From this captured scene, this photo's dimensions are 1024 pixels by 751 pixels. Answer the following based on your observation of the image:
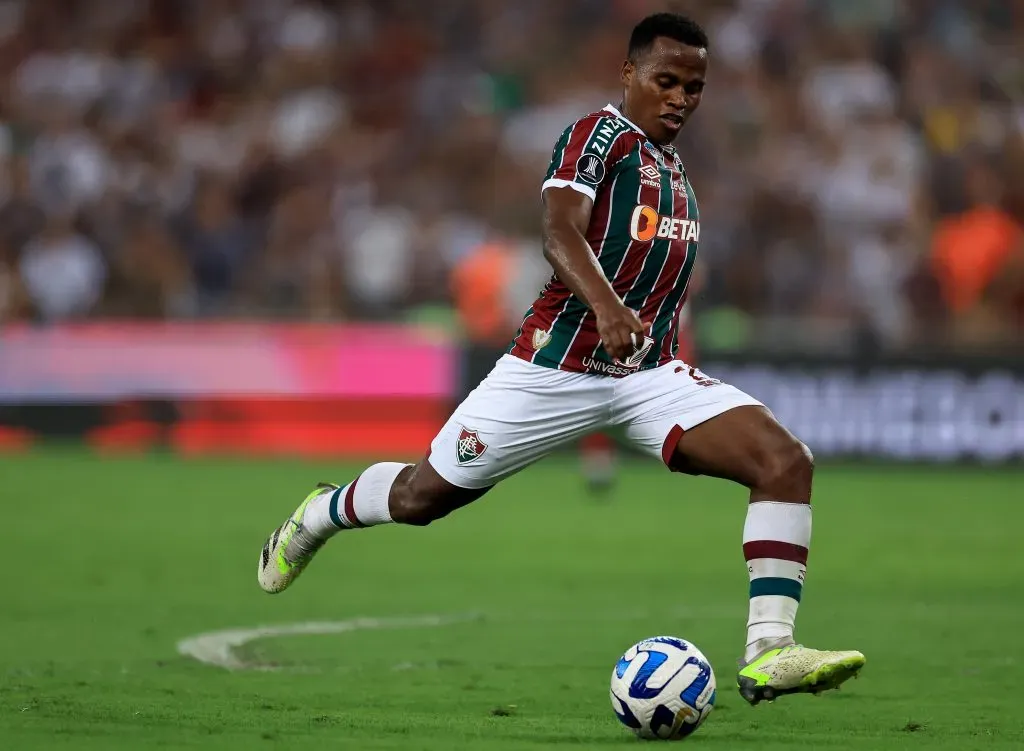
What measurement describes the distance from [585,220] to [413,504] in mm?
1351

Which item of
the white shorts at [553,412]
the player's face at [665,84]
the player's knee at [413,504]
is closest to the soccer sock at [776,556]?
the white shorts at [553,412]

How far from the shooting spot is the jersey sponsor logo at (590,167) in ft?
20.3

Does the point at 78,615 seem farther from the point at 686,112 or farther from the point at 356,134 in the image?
the point at 356,134

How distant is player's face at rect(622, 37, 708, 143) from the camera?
636 centimetres

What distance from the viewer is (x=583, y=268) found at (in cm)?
595

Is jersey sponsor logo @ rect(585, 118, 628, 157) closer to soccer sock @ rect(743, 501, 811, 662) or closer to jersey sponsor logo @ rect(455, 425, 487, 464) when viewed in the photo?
jersey sponsor logo @ rect(455, 425, 487, 464)

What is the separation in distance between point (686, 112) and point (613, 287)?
74 centimetres

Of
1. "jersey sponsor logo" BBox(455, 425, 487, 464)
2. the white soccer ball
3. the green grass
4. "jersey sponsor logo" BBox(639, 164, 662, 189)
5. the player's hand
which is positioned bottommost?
the green grass

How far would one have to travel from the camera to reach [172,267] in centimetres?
1902

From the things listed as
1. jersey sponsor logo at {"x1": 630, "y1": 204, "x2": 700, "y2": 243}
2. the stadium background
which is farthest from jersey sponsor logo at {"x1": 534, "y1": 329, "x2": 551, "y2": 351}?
the stadium background

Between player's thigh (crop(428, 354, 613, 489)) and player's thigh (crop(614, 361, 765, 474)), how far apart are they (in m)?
0.10

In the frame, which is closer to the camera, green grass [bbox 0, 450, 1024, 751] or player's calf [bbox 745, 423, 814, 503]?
green grass [bbox 0, 450, 1024, 751]

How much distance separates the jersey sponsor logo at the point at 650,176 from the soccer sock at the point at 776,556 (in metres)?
1.23

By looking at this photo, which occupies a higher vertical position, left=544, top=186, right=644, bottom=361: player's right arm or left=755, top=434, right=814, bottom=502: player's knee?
left=544, top=186, right=644, bottom=361: player's right arm
